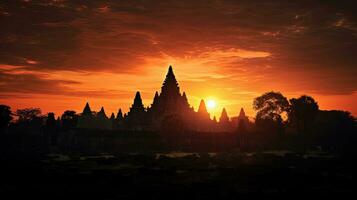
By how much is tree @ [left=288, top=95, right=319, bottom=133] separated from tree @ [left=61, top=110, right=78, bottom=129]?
46.0 metres

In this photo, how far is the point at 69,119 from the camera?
65000 mm

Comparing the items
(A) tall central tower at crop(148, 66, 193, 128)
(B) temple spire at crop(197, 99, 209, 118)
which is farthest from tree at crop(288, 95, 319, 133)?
(B) temple spire at crop(197, 99, 209, 118)

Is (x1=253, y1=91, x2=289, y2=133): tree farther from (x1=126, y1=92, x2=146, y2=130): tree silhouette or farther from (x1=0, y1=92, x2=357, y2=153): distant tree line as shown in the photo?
(x1=126, y1=92, x2=146, y2=130): tree silhouette

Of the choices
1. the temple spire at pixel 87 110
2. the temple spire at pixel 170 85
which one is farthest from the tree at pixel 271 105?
the temple spire at pixel 87 110

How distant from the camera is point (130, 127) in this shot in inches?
3425

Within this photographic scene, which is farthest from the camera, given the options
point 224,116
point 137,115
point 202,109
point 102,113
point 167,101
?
point 102,113

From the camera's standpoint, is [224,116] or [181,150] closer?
[181,150]

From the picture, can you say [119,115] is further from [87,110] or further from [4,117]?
[4,117]

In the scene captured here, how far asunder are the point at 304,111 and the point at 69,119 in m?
47.8

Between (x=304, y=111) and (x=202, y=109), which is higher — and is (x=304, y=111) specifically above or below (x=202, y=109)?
Result: below

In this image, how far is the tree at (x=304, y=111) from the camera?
74562 mm

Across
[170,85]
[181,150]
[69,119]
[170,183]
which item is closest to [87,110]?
[170,85]

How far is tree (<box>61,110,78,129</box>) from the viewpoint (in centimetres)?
6338

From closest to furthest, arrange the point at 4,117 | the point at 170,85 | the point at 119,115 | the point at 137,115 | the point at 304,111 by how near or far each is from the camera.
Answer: the point at 4,117 < the point at 304,111 < the point at 170,85 < the point at 137,115 < the point at 119,115
